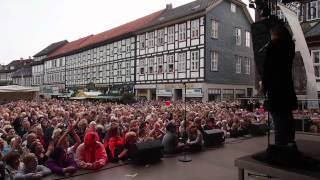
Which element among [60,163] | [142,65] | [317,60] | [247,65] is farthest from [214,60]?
[60,163]

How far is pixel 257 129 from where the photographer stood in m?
12.9

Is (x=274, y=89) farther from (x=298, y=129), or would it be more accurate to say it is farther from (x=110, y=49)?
(x=110, y=49)

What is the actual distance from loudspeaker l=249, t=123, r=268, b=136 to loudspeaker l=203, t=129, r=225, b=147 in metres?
2.85

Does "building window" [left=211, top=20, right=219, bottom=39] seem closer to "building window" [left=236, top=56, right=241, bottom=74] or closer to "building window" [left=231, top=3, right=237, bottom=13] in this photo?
"building window" [left=231, top=3, right=237, bottom=13]

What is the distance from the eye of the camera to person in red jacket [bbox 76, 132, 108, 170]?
23.8 feet

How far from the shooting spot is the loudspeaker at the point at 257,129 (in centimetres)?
1291

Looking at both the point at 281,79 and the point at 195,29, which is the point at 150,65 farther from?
the point at 281,79

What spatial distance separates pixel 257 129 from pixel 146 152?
667 centimetres

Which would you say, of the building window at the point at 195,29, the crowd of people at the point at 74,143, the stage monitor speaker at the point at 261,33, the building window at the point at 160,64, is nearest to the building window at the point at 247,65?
the building window at the point at 195,29

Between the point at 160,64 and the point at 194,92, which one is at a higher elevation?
the point at 160,64

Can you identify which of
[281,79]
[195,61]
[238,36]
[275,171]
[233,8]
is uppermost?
[233,8]

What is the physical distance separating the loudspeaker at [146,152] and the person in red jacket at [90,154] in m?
0.81

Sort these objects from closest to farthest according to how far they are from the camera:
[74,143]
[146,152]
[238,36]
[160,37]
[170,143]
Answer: [146,152] → [74,143] → [170,143] → [160,37] → [238,36]

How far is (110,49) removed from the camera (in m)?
41.3
